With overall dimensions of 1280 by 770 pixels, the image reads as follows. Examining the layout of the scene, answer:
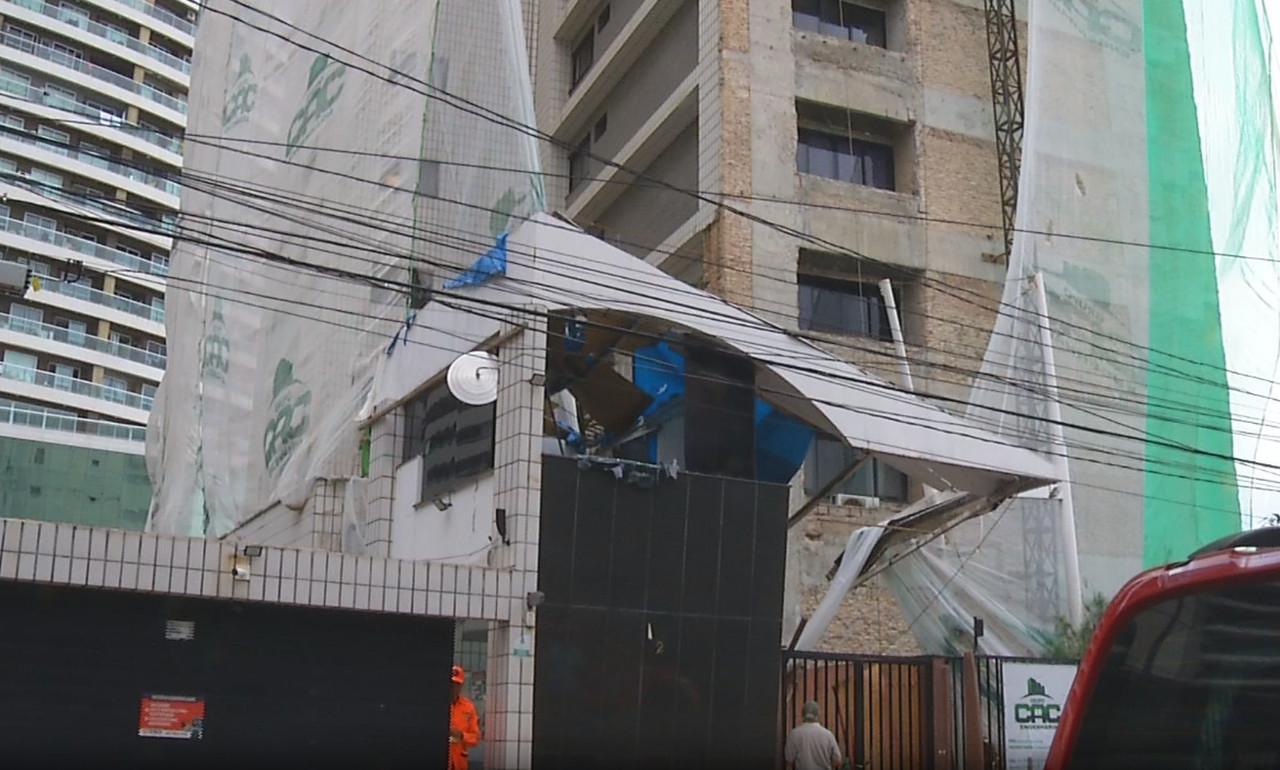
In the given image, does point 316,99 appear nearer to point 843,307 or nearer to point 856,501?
point 856,501

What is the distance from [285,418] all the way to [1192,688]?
43.3ft

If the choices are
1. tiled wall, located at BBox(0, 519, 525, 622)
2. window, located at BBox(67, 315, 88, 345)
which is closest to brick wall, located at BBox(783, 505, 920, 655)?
tiled wall, located at BBox(0, 519, 525, 622)

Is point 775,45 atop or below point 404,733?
atop

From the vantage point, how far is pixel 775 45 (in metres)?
26.0

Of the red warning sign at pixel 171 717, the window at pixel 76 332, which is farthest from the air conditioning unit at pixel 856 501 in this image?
the window at pixel 76 332

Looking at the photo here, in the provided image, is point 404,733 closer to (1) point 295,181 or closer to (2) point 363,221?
(2) point 363,221

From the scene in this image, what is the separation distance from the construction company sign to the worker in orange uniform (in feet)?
19.4

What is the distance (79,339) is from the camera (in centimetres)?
6019

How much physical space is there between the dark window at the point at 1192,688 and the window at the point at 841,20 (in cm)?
2414

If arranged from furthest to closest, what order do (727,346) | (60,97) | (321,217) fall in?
(60,97), (321,217), (727,346)

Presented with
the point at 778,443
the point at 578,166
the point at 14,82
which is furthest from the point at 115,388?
the point at 778,443

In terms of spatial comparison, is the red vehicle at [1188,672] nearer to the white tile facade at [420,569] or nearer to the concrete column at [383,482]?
the white tile facade at [420,569]

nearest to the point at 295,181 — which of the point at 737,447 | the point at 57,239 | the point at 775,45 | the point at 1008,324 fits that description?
the point at 737,447

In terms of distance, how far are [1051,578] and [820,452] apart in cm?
726
